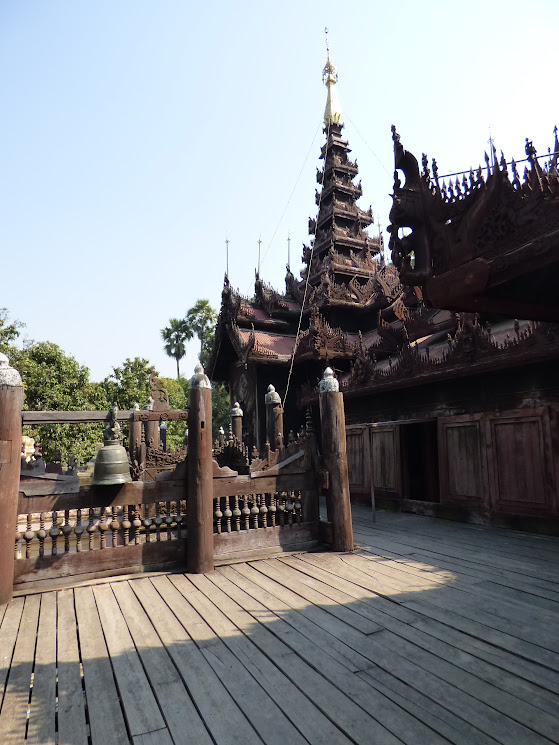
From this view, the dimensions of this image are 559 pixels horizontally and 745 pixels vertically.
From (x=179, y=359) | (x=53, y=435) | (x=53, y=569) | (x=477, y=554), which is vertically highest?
(x=179, y=359)

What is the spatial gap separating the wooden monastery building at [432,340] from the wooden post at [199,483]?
3190mm

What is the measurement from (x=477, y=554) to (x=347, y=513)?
179 centimetres

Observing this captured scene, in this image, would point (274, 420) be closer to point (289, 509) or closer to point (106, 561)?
point (289, 509)

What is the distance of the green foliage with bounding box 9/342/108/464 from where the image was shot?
19.6 metres

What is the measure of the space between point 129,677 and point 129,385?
2475 cm

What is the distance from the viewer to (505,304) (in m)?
3.01

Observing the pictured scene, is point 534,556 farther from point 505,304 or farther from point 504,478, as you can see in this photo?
point 505,304

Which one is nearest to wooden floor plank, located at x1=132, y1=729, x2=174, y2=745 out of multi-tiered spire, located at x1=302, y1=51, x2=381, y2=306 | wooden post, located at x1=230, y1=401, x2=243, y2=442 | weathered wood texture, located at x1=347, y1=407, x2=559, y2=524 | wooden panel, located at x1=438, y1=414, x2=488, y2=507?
weathered wood texture, located at x1=347, y1=407, x2=559, y2=524

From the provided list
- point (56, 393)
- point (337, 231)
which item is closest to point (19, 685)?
point (56, 393)

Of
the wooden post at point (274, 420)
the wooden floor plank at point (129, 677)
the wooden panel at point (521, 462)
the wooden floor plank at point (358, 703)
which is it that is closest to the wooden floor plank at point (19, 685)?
the wooden floor plank at point (129, 677)

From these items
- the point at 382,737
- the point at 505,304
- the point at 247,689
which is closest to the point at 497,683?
the point at 382,737

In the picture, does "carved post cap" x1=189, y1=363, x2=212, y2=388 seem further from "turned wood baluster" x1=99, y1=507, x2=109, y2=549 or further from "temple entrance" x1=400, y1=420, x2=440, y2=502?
"temple entrance" x1=400, y1=420, x2=440, y2=502

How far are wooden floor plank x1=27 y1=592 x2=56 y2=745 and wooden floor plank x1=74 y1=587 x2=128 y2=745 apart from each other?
19 centimetres

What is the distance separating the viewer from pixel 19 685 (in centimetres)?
282
